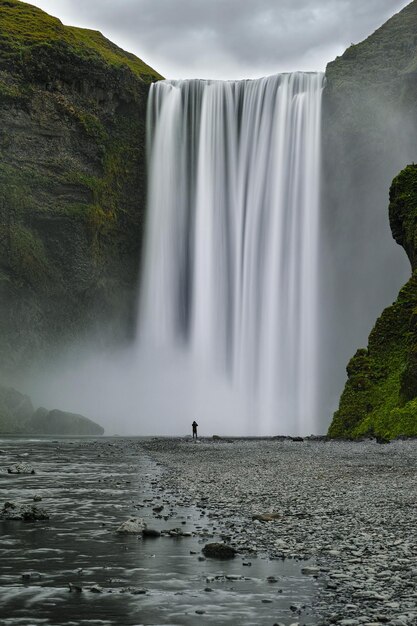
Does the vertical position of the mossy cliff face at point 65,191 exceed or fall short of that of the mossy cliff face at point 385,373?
it exceeds it

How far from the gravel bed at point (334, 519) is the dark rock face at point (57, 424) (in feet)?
145

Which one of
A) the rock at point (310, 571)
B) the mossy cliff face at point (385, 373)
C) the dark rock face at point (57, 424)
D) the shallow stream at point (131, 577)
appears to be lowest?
the shallow stream at point (131, 577)

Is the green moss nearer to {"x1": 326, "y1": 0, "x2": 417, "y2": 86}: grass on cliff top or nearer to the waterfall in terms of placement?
the waterfall

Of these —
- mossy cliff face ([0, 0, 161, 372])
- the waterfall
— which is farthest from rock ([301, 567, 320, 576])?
mossy cliff face ([0, 0, 161, 372])

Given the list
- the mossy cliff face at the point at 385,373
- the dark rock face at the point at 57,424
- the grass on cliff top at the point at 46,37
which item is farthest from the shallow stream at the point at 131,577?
the grass on cliff top at the point at 46,37

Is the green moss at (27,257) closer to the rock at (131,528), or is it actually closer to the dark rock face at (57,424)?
the dark rock face at (57,424)

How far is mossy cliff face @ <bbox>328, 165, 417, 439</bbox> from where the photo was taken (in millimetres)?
40969

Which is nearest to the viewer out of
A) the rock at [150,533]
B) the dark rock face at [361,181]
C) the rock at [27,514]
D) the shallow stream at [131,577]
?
the shallow stream at [131,577]

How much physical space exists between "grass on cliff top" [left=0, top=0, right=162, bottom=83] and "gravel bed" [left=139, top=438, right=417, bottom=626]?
78.0 m

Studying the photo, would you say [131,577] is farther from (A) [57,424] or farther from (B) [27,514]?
(A) [57,424]

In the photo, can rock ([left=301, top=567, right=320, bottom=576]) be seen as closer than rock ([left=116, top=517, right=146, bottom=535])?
Yes

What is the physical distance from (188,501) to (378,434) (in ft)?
83.4

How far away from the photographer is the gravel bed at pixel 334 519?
8164mm

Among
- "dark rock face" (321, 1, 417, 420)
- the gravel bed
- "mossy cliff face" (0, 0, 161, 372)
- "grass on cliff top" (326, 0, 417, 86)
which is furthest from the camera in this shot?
"grass on cliff top" (326, 0, 417, 86)
